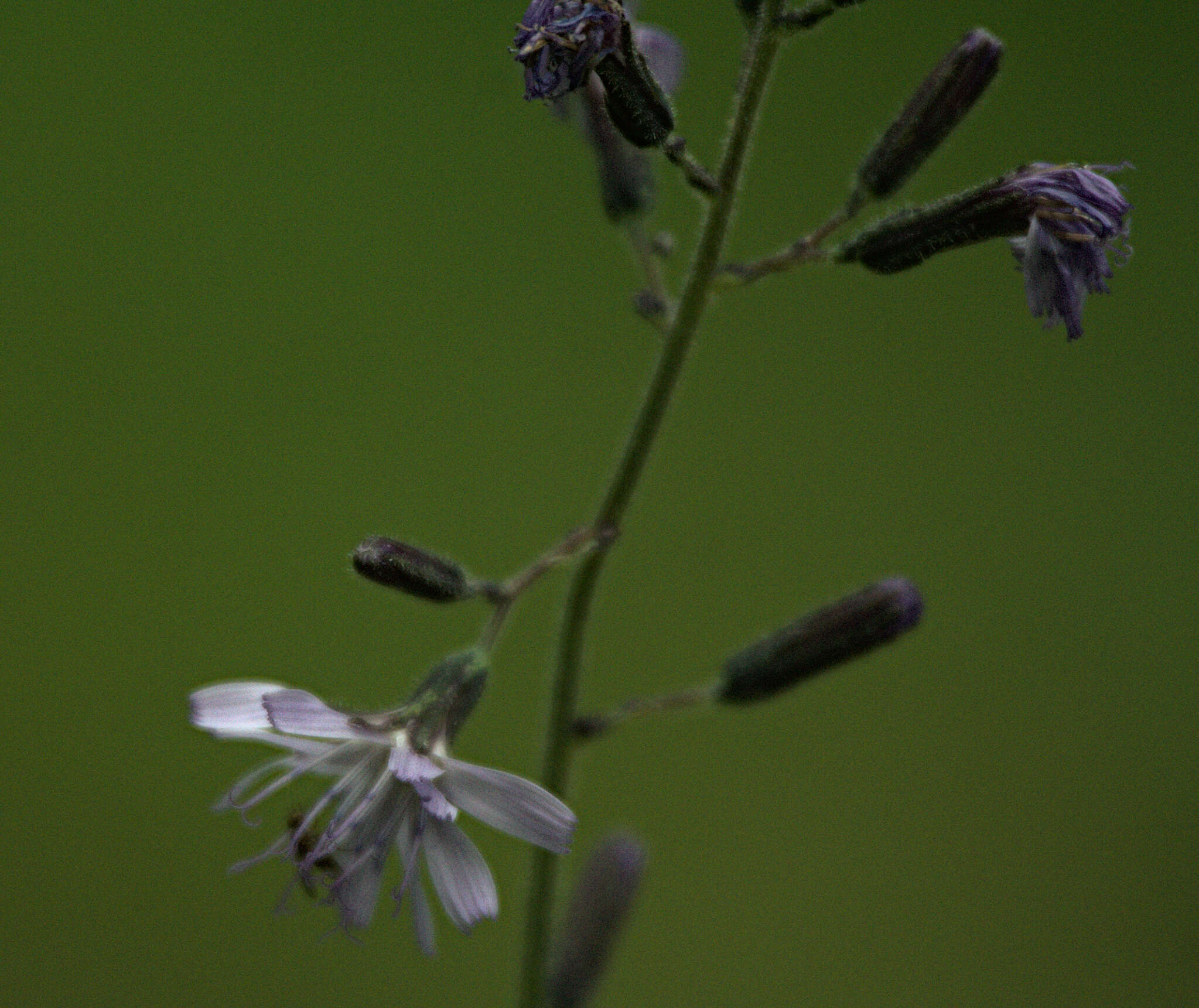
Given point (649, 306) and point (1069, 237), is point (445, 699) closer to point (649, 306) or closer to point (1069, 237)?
point (649, 306)

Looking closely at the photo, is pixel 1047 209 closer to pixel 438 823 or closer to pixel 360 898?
pixel 438 823

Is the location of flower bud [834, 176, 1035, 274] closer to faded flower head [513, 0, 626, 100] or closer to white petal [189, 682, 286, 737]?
faded flower head [513, 0, 626, 100]

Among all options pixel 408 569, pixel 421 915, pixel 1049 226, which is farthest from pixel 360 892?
pixel 1049 226

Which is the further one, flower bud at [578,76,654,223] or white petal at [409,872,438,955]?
flower bud at [578,76,654,223]

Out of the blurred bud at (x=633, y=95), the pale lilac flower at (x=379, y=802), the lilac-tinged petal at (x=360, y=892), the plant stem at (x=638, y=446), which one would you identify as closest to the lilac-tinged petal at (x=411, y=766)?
the pale lilac flower at (x=379, y=802)

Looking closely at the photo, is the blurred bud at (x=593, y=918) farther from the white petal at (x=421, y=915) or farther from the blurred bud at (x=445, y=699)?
Result: the blurred bud at (x=445, y=699)

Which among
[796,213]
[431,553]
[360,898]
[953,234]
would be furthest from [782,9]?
[796,213]

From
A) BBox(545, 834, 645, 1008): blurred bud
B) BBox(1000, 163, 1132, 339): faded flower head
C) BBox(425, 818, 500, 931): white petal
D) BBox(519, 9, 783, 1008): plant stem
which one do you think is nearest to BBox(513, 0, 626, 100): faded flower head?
BBox(519, 9, 783, 1008): plant stem
